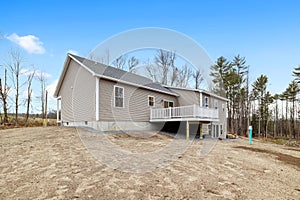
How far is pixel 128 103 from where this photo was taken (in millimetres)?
12734

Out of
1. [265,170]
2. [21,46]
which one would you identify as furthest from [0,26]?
[265,170]

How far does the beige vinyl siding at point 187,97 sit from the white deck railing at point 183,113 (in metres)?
2.49

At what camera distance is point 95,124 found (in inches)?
434

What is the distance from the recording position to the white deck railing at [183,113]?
12830mm

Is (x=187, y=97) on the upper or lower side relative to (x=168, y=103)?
upper

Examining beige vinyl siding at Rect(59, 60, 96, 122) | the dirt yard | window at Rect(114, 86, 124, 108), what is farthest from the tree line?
the dirt yard

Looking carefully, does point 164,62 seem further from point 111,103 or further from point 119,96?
point 111,103

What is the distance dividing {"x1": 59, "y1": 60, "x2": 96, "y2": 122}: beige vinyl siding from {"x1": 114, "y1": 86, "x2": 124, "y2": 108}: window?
55.6 inches

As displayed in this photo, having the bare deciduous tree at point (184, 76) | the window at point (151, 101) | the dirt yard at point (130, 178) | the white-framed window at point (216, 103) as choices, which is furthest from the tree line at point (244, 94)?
the dirt yard at point (130, 178)

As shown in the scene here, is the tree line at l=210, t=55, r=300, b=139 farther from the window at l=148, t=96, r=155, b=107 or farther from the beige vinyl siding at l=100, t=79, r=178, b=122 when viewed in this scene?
the beige vinyl siding at l=100, t=79, r=178, b=122

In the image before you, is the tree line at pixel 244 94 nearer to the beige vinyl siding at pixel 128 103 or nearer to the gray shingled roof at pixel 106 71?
the beige vinyl siding at pixel 128 103

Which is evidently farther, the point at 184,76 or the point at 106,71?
the point at 184,76

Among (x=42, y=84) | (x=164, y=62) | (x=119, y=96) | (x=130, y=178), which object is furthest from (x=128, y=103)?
(x=42, y=84)

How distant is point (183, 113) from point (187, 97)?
4.71 metres
